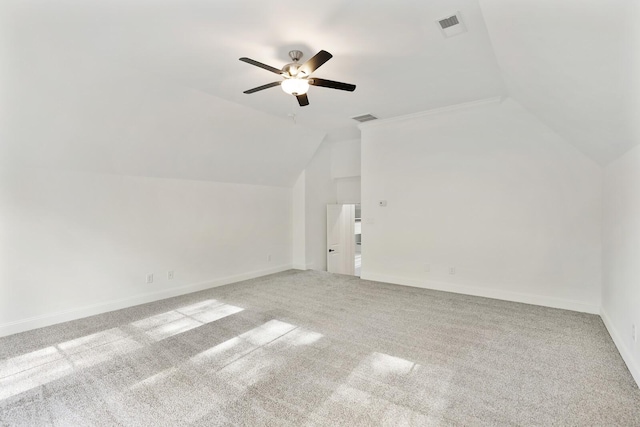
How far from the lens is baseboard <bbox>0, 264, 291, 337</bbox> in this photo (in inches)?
132

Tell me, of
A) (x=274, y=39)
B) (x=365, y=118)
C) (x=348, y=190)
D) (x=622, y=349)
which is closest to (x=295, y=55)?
(x=274, y=39)

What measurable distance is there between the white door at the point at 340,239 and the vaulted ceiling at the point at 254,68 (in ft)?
10.2

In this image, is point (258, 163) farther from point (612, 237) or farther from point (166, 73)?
point (612, 237)

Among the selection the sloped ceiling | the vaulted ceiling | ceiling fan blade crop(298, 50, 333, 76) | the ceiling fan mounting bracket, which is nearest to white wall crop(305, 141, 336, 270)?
the vaulted ceiling

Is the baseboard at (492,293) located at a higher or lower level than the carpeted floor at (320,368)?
higher

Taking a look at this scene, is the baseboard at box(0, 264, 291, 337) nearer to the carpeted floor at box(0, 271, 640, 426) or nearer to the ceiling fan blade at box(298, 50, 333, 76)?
the carpeted floor at box(0, 271, 640, 426)

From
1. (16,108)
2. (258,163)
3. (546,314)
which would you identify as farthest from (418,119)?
(16,108)

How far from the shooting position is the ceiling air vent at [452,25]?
2.51 metres

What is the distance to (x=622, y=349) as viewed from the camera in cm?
275

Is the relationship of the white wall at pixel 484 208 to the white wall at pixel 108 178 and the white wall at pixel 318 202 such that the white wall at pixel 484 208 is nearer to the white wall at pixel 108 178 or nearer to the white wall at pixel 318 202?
the white wall at pixel 318 202

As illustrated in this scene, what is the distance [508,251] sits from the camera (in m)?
4.45

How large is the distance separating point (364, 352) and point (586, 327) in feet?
8.50

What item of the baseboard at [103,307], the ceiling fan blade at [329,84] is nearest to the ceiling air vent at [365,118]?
the ceiling fan blade at [329,84]

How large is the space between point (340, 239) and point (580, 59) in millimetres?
5877
